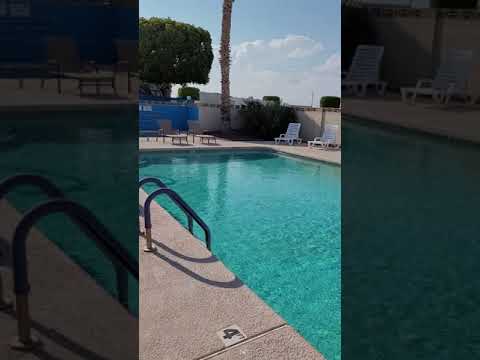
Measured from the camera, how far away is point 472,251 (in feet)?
4.61

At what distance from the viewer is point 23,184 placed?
138 centimetres

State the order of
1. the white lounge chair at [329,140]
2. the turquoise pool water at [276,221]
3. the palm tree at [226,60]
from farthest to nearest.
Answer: the palm tree at [226,60] < the white lounge chair at [329,140] < the turquoise pool water at [276,221]

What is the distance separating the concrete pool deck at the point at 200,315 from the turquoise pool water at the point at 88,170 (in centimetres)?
129

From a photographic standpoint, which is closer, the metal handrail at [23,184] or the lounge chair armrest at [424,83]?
the lounge chair armrest at [424,83]

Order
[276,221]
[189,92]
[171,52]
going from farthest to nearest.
A: [189,92]
[171,52]
[276,221]

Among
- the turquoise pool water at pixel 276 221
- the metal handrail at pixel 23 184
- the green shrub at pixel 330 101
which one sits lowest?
the turquoise pool water at pixel 276 221

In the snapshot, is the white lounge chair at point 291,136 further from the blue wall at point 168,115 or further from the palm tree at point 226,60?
the blue wall at point 168,115

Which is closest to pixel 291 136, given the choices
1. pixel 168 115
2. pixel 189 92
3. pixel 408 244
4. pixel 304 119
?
pixel 304 119

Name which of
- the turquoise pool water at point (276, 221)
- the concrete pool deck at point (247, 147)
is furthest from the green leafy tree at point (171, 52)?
the turquoise pool water at point (276, 221)

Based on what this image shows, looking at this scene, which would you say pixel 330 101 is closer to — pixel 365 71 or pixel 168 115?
pixel 168 115

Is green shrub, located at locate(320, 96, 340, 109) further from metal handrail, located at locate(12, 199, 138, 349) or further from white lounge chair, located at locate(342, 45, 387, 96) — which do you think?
metal handrail, located at locate(12, 199, 138, 349)

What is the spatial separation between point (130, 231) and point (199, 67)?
2672 cm

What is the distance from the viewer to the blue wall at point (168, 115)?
16.6 m

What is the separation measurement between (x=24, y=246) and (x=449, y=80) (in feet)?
4.34
